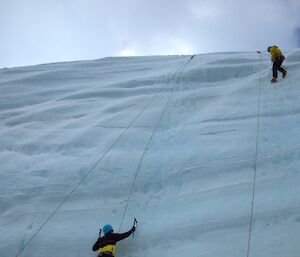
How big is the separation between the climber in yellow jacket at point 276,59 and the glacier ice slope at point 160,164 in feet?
0.91

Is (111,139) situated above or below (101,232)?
above

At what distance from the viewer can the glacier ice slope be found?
806 centimetres

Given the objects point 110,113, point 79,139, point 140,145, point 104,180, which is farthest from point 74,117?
point 104,180

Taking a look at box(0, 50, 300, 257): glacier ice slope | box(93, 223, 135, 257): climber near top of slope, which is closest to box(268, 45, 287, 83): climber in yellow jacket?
box(0, 50, 300, 257): glacier ice slope

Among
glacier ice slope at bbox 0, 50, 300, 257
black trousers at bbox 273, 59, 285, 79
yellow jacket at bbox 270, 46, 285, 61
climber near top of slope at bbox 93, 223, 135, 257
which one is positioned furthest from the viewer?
black trousers at bbox 273, 59, 285, 79

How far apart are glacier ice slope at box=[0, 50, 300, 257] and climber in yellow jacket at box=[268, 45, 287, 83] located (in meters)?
0.28

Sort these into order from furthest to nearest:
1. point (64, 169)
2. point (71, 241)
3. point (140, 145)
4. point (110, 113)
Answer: point (110, 113) → point (140, 145) → point (64, 169) → point (71, 241)

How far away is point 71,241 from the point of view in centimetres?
831

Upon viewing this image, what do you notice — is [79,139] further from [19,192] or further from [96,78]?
[96,78]

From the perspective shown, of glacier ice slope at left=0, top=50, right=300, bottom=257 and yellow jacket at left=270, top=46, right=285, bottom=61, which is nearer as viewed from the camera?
glacier ice slope at left=0, top=50, right=300, bottom=257

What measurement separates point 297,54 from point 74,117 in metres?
7.37

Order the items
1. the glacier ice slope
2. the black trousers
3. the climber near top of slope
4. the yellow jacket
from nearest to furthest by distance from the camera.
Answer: the climber near top of slope < the glacier ice slope < the yellow jacket < the black trousers

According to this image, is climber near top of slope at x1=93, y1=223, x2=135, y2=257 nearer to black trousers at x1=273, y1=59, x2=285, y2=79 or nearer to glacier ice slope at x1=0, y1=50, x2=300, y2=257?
glacier ice slope at x1=0, y1=50, x2=300, y2=257

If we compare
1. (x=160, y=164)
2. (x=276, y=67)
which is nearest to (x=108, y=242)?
(x=160, y=164)
